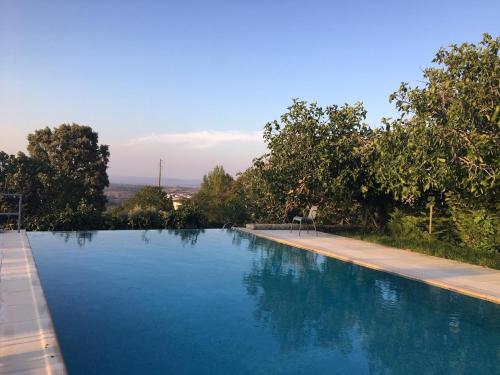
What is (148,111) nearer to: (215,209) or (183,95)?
(183,95)

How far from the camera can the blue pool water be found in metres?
4.41

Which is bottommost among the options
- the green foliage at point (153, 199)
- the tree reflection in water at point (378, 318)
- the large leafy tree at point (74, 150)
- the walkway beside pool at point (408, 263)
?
the tree reflection in water at point (378, 318)

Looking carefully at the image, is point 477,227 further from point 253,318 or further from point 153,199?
point 153,199

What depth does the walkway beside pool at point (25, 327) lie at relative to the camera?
11.9 ft

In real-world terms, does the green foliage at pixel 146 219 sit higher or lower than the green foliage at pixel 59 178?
lower

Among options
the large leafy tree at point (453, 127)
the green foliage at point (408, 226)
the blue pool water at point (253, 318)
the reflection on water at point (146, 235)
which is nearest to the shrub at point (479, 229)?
the large leafy tree at point (453, 127)

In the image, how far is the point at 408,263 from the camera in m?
9.16

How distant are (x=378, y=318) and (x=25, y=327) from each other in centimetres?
451

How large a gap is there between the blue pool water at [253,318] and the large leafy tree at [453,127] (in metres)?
2.45

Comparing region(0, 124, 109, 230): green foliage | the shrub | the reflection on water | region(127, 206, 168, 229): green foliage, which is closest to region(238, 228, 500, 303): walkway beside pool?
the shrub

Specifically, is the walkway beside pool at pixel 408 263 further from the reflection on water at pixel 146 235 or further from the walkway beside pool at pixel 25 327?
the walkway beside pool at pixel 25 327

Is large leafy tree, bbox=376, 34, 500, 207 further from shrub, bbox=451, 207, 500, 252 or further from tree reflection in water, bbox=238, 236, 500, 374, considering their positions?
tree reflection in water, bbox=238, 236, 500, 374

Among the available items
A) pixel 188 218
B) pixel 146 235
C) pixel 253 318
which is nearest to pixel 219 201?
pixel 188 218

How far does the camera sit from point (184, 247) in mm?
11117
